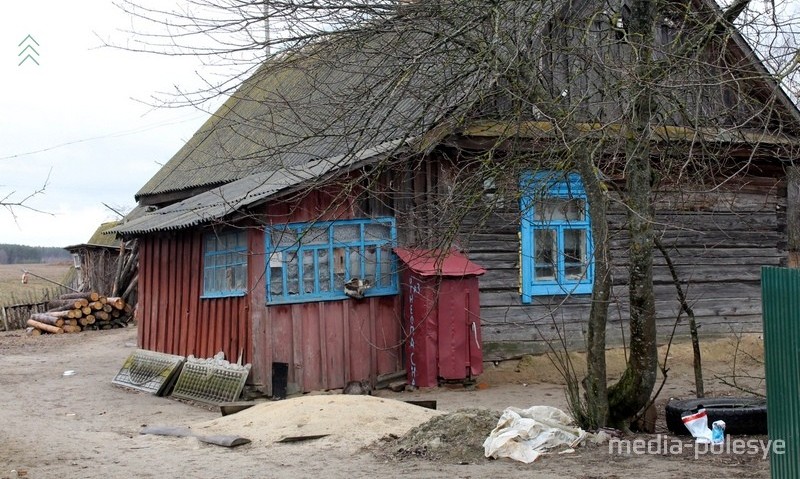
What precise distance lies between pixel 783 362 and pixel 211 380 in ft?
29.4

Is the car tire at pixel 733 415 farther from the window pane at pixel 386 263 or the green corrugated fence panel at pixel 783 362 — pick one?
the window pane at pixel 386 263

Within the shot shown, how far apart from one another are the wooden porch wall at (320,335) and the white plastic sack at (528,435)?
4.23m

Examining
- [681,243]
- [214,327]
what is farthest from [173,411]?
[681,243]

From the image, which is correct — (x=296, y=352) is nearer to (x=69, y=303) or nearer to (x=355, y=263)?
(x=355, y=263)

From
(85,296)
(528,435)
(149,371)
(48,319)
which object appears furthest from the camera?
(85,296)

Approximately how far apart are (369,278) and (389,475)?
5.76m

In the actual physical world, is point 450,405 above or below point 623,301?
below

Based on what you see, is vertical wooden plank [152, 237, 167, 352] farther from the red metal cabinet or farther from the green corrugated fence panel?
the green corrugated fence panel

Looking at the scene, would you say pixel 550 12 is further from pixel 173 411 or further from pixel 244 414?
pixel 173 411

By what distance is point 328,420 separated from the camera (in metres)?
9.59

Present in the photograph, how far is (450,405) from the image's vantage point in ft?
39.1

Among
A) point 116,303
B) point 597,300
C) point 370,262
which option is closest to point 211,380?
point 370,262

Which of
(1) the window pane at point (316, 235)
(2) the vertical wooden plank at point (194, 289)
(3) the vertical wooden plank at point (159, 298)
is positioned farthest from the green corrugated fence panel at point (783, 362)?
(3) the vertical wooden plank at point (159, 298)

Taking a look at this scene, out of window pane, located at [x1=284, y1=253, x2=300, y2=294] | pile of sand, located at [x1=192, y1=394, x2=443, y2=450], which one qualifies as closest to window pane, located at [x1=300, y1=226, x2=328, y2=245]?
window pane, located at [x1=284, y1=253, x2=300, y2=294]
